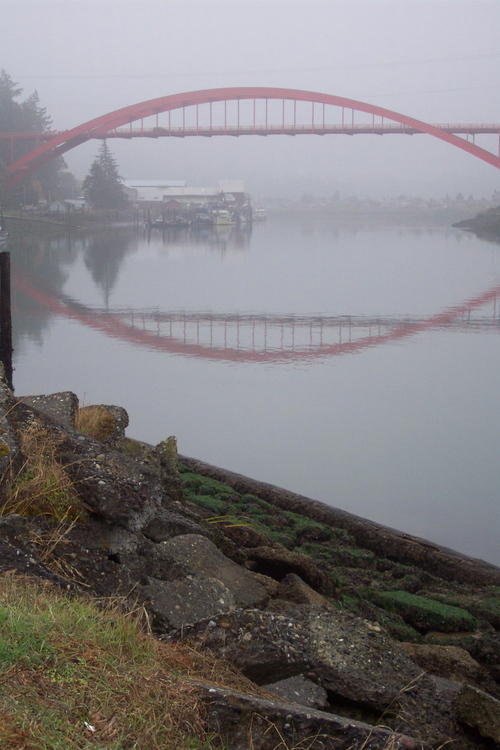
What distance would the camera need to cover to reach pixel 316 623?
3.33m

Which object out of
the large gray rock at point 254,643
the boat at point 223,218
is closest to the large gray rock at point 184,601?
the large gray rock at point 254,643

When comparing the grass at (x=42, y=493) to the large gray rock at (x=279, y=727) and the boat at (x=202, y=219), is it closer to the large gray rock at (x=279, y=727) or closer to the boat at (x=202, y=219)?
the large gray rock at (x=279, y=727)

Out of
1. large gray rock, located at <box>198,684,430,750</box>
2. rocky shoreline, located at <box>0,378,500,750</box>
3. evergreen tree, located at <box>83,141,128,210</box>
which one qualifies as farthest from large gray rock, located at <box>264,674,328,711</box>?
evergreen tree, located at <box>83,141,128,210</box>

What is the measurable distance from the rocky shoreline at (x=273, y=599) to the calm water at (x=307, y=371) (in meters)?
1.77

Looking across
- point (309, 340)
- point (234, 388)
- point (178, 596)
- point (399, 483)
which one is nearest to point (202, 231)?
point (309, 340)

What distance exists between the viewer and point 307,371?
1477cm

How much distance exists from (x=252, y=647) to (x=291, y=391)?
1021 cm

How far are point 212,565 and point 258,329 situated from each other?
15561mm

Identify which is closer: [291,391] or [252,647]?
[252,647]

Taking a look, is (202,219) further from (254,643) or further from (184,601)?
(254,643)

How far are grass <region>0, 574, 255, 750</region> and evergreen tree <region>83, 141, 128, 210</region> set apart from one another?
72.0 meters

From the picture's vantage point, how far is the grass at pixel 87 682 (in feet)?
6.33

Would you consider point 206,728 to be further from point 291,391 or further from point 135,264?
point 135,264

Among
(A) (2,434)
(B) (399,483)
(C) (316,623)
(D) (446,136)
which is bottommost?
(B) (399,483)
